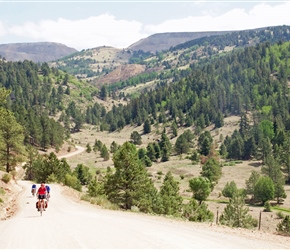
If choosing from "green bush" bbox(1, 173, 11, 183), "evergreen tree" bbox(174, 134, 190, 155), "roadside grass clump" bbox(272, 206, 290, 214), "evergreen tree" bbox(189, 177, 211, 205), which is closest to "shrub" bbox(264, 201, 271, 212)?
"roadside grass clump" bbox(272, 206, 290, 214)

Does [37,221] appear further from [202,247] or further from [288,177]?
[288,177]

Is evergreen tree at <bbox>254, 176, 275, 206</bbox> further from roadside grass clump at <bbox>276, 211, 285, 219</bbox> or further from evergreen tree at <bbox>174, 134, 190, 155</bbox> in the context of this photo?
evergreen tree at <bbox>174, 134, 190, 155</bbox>

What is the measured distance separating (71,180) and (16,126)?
1604 cm

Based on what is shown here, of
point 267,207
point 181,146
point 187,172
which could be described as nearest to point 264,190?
point 267,207

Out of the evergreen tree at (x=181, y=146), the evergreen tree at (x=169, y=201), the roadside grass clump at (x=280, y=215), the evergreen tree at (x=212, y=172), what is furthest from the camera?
the evergreen tree at (x=181, y=146)

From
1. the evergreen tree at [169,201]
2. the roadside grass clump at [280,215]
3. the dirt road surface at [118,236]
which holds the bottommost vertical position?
the roadside grass clump at [280,215]

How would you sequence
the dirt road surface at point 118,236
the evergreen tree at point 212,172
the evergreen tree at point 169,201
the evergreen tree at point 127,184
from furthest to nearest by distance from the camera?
1. the evergreen tree at point 212,172
2. the evergreen tree at point 169,201
3. the evergreen tree at point 127,184
4. the dirt road surface at point 118,236

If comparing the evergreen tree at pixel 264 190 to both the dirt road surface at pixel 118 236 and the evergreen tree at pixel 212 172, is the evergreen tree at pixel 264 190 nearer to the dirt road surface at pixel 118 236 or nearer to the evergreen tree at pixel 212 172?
the evergreen tree at pixel 212 172

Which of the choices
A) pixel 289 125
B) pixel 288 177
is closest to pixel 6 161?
pixel 288 177

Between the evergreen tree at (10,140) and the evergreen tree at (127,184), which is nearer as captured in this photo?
the evergreen tree at (127,184)

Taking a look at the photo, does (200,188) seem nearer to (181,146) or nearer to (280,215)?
(280,215)

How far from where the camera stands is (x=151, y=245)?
17.0m

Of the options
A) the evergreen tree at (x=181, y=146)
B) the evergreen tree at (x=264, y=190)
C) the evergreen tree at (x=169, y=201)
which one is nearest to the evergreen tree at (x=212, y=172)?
the evergreen tree at (x=264, y=190)

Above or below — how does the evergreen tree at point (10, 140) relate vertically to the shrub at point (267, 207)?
above
